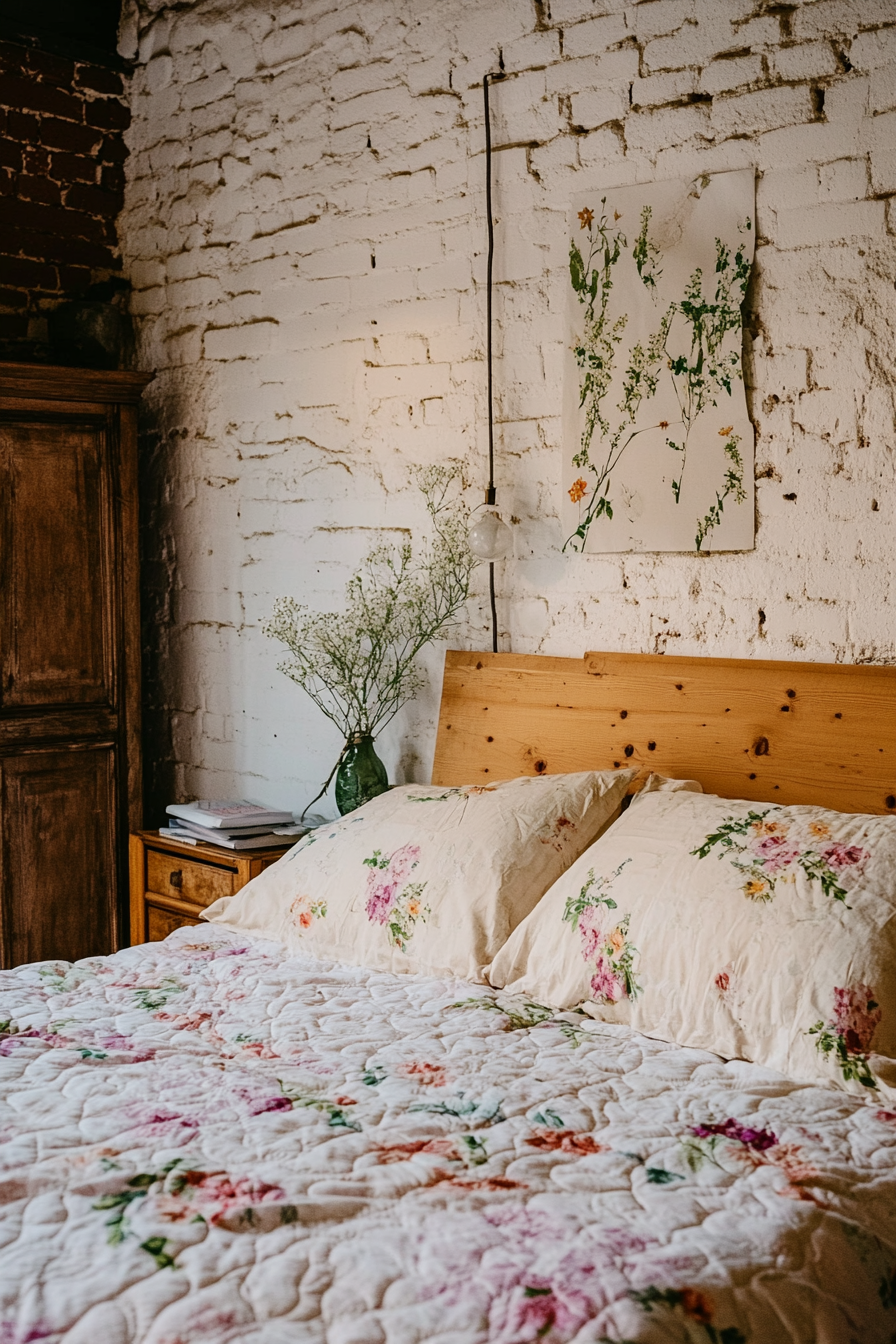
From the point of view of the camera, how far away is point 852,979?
1624 mm

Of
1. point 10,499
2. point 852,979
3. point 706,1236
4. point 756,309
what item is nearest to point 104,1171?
point 706,1236

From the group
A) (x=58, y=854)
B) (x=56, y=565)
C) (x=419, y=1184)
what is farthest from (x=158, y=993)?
Result: (x=56, y=565)

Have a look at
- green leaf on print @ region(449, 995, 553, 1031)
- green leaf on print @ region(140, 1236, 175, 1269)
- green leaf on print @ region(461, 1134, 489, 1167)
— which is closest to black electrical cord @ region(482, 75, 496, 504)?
green leaf on print @ region(449, 995, 553, 1031)

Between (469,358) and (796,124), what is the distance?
90 cm

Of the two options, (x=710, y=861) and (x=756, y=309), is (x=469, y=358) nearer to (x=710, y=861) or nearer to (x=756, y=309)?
(x=756, y=309)

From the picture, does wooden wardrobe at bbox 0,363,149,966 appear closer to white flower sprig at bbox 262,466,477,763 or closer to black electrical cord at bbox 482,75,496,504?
white flower sprig at bbox 262,466,477,763

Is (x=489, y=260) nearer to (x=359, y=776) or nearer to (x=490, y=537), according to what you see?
(x=490, y=537)

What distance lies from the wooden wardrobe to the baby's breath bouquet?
52 centimetres

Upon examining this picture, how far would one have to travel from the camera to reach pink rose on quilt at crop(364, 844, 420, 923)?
221 cm

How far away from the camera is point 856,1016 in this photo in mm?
1601

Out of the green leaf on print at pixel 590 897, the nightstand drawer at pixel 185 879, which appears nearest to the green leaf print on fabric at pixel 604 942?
the green leaf on print at pixel 590 897

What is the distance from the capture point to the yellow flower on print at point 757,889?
1.79m

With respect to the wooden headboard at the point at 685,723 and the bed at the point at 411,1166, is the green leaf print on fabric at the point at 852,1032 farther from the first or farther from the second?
the wooden headboard at the point at 685,723

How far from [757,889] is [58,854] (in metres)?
2.18
